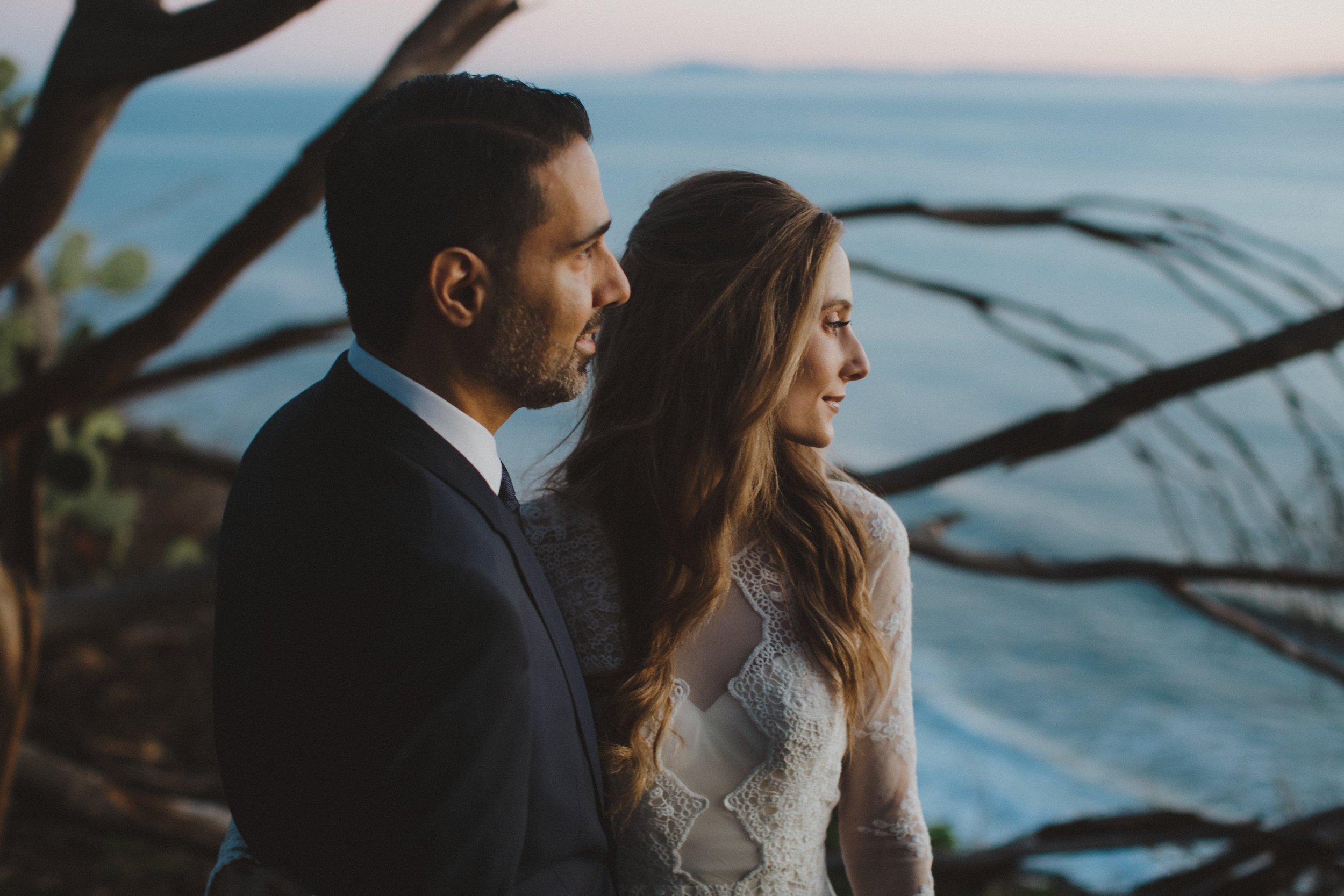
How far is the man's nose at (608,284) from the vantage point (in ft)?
3.16

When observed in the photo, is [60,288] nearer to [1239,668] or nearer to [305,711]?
[305,711]

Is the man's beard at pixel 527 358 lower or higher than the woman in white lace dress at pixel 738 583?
higher

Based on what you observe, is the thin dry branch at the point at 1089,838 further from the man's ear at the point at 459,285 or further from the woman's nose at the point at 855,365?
the man's ear at the point at 459,285

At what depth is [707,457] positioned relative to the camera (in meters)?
1.25

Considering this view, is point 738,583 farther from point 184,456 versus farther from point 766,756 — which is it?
point 184,456

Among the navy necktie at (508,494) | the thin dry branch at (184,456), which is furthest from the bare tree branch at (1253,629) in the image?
the thin dry branch at (184,456)

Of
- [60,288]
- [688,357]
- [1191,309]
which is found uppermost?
[688,357]

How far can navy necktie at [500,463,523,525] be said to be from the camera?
3.43 feet

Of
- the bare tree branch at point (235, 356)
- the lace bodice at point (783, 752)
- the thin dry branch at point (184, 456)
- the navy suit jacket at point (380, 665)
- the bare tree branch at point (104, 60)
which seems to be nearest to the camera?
the navy suit jacket at point (380, 665)

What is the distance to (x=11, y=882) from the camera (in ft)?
9.09

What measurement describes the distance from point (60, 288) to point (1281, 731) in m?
5.85

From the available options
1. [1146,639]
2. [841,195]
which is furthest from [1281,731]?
[841,195]

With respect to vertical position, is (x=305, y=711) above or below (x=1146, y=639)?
above

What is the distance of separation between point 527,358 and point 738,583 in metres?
0.48
